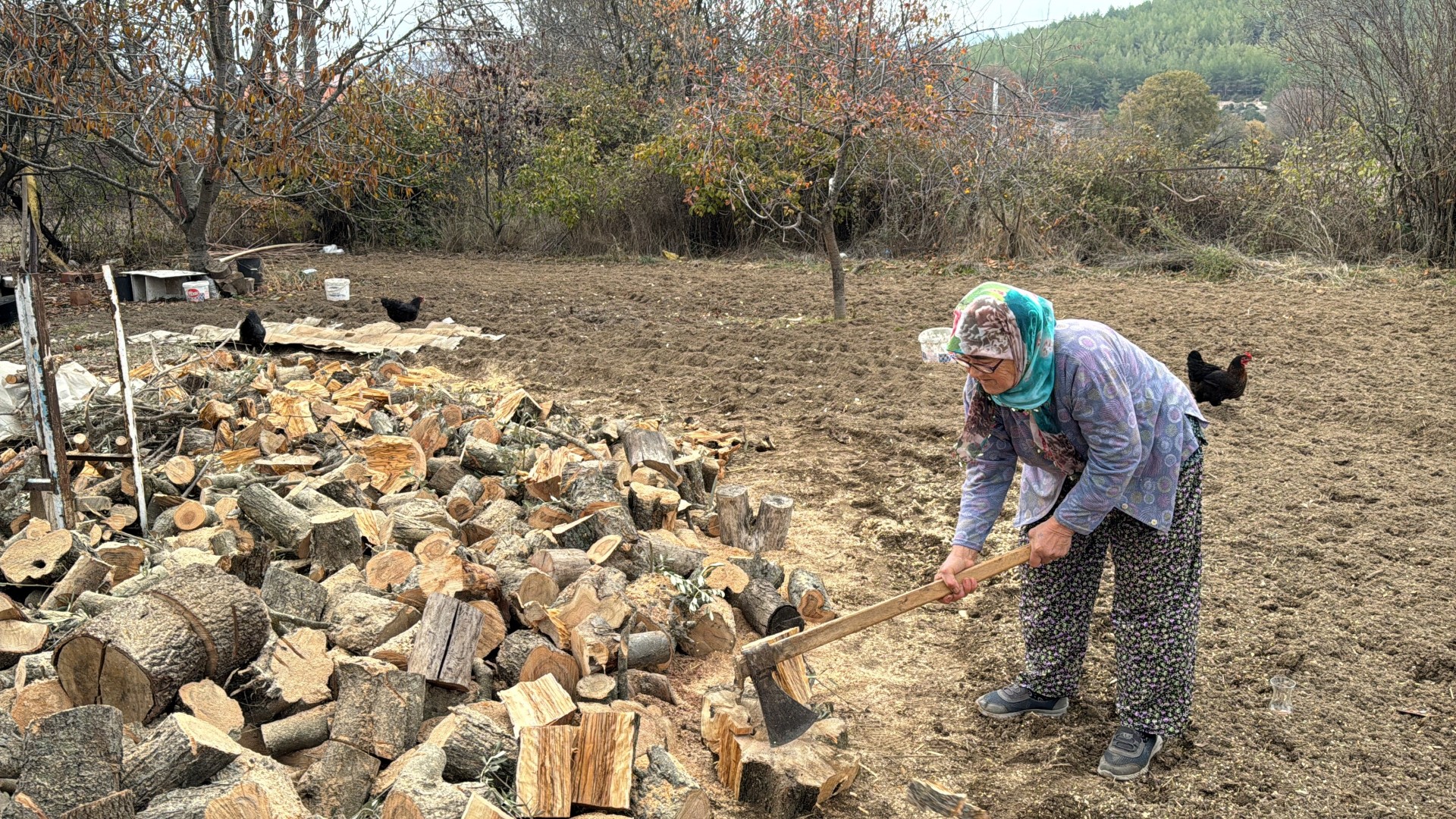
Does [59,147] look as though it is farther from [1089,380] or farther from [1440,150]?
[1440,150]

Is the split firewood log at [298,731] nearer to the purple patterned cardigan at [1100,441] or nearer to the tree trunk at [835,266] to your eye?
the purple patterned cardigan at [1100,441]

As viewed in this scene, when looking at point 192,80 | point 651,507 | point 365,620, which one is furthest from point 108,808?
point 192,80

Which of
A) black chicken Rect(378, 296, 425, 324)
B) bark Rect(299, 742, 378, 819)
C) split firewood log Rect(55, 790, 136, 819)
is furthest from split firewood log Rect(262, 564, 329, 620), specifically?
black chicken Rect(378, 296, 425, 324)

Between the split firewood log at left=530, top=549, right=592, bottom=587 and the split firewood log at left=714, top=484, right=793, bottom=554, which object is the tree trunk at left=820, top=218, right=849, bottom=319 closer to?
the split firewood log at left=714, top=484, right=793, bottom=554

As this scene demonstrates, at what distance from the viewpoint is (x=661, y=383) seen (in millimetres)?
6891

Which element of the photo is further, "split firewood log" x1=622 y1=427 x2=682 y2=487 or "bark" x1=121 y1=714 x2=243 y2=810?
"split firewood log" x1=622 y1=427 x2=682 y2=487

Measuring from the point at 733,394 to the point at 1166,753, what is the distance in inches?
163

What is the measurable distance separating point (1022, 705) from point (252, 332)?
638 cm

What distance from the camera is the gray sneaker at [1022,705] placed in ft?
9.77

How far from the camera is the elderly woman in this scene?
2.29 m

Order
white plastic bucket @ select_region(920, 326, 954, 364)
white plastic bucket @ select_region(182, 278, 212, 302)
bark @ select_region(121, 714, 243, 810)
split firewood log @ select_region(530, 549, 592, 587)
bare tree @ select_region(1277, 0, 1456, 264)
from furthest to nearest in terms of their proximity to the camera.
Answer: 1. white plastic bucket @ select_region(182, 278, 212, 302)
2. bare tree @ select_region(1277, 0, 1456, 264)
3. white plastic bucket @ select_region(920, 326, 954, 364)
4. split firewood log @ select_region(530, 549, 592, 587)
5. bark @ select_region(121, 714, 243, 810)

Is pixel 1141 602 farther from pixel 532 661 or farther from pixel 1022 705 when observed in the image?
pixel 532 661

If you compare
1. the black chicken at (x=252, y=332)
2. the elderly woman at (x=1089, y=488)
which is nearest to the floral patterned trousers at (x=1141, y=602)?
the elderly woman at (x=1089, y=488)

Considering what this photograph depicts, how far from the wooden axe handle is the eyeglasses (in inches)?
21.5
